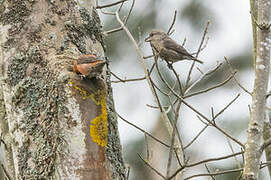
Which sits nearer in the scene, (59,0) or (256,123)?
(59,0)

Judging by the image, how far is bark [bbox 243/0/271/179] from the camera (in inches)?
95.2

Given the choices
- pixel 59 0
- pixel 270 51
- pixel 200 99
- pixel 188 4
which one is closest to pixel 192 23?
pixel 188 4

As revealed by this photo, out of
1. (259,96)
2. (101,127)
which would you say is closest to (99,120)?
(101,127)

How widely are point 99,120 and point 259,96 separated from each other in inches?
44.7

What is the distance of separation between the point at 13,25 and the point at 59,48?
0.25m

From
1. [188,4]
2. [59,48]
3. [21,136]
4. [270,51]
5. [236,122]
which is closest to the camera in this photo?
[21,136]

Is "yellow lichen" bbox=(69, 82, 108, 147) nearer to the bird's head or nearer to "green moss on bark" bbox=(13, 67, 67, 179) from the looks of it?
"green moss on bark" bbox=(13, 67, 67, 179)

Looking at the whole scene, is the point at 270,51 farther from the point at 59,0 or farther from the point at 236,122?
the point at 236,122

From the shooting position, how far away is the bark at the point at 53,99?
182 centimetres

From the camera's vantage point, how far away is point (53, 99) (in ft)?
6.30

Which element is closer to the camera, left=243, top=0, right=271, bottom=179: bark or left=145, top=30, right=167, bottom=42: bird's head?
left=243, top=0, right=271, bottom=179: bark

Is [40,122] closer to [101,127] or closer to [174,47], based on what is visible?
[101,127]

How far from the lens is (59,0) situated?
225 centimetres

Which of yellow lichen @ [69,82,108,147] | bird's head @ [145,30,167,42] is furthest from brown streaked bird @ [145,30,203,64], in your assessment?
yellow lichen @ [69,82,108,147]
